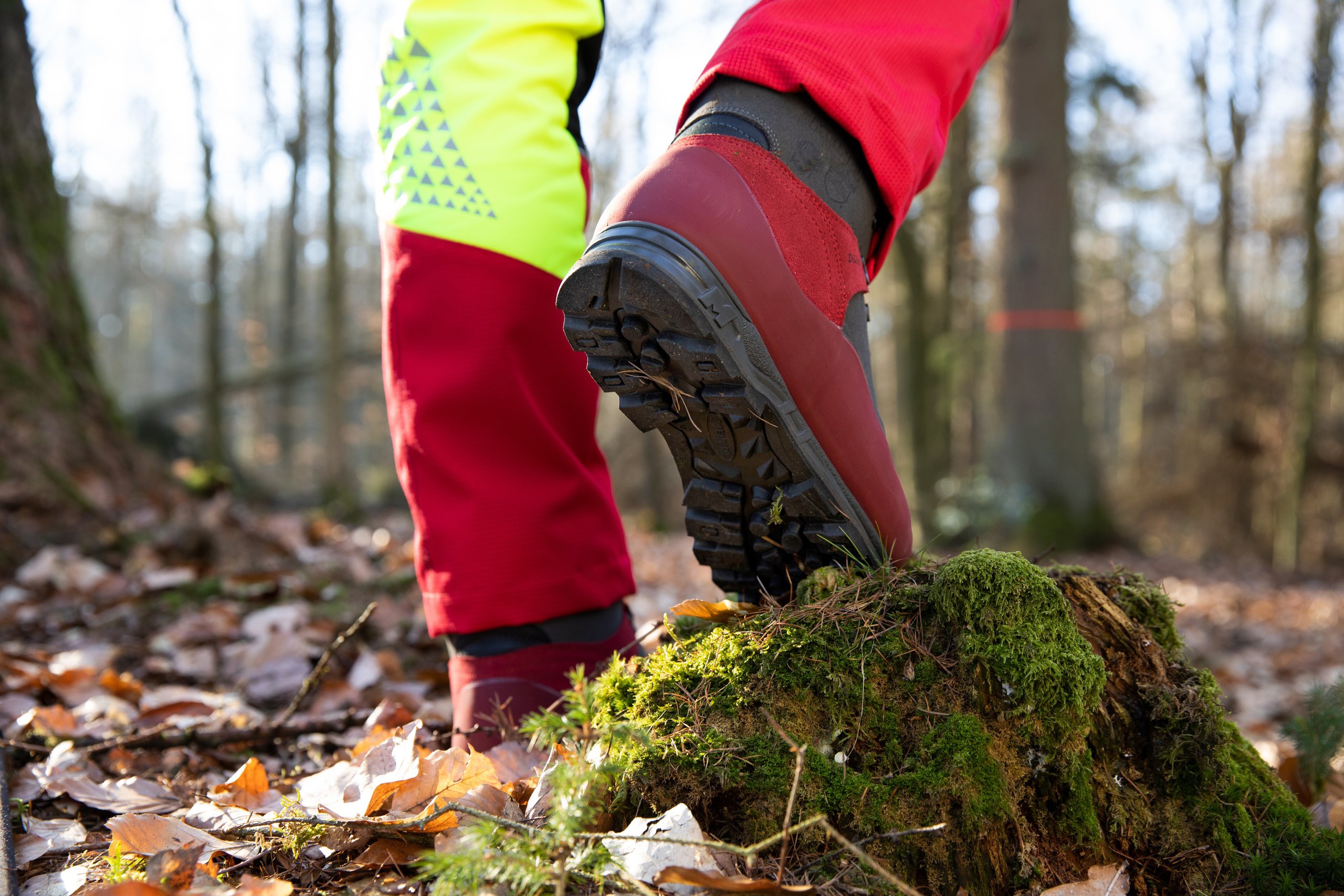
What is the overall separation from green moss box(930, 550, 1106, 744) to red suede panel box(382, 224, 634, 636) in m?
0.60

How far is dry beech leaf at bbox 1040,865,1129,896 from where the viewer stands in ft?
3.07

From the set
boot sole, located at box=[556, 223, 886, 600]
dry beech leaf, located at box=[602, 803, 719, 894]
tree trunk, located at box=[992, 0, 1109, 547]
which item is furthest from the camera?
tree trunk, located at box=[992, 0, 1109, 547]

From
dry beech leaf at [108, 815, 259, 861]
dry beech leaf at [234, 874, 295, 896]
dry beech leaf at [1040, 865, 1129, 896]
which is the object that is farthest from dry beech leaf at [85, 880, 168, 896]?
dry beech leaf at [1040, 865, 1129, 896]

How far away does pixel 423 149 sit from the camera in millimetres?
1302

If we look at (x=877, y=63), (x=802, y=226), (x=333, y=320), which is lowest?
(x=802, y=226)

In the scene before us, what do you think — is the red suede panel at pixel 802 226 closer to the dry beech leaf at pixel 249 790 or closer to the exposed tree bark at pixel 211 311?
the dry beech leaf at pixel 249 790

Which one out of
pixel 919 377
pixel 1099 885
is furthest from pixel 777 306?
pixel 919 377

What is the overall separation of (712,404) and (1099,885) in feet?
2.35

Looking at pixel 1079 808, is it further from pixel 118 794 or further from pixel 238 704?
pixel 238 704

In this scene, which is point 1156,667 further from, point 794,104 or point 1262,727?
point 1262,727

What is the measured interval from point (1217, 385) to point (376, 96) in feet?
49.0

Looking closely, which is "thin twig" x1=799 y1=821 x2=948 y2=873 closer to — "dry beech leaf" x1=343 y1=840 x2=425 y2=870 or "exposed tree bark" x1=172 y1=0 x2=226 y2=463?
"dry beech leaf" x1=343 y1=840 x2=425 y2=870

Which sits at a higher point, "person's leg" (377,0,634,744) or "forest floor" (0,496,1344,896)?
"person's leg" (377,0,634,744)

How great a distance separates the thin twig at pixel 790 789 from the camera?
764 millimetres
